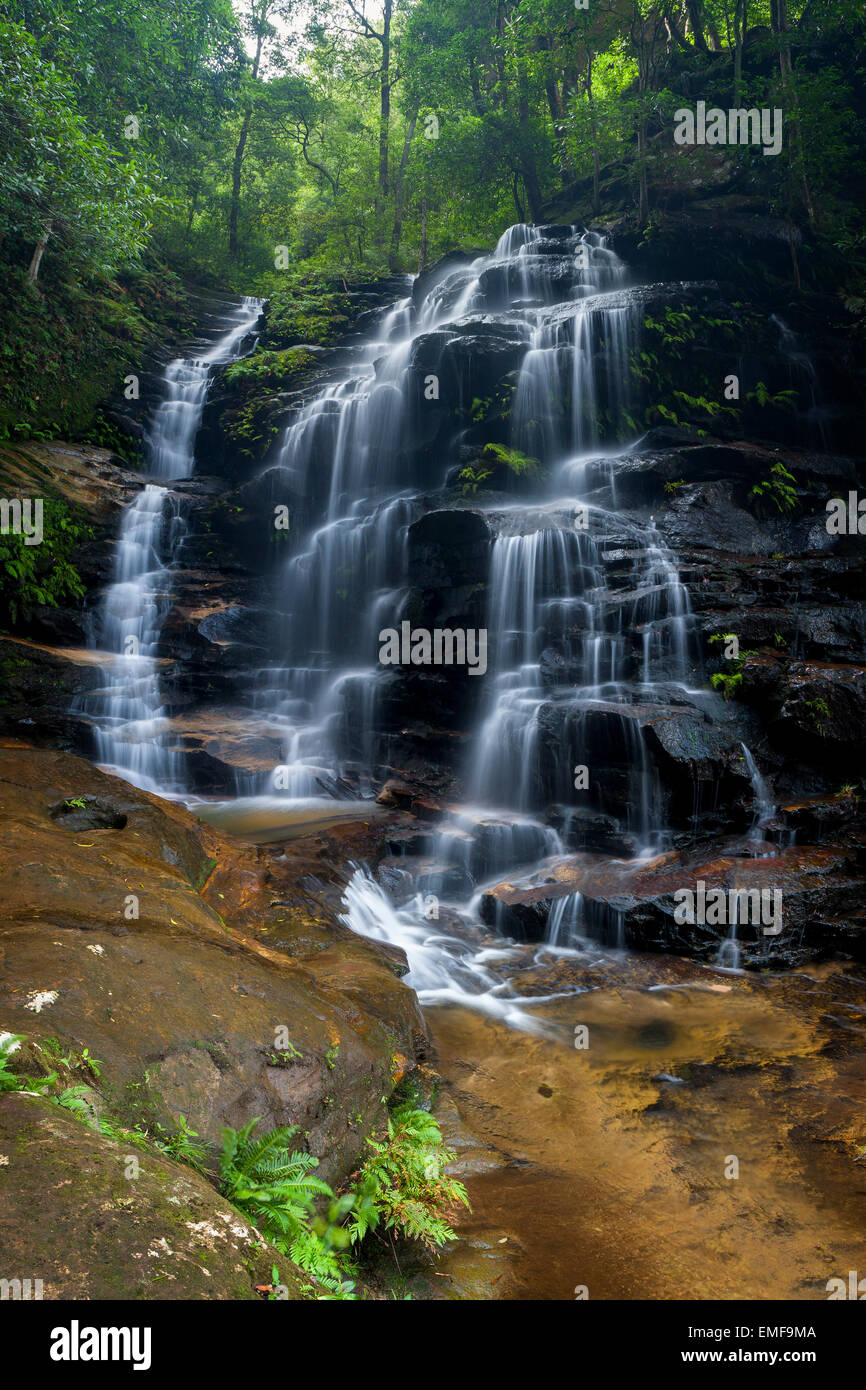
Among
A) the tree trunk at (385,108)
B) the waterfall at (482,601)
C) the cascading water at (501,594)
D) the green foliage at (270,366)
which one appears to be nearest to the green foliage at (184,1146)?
the waterfall at (482,601)

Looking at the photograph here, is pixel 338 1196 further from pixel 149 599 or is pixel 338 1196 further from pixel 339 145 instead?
pixel 339 145

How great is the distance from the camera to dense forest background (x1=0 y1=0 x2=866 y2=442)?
15.6m

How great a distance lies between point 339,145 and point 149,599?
25.7 m

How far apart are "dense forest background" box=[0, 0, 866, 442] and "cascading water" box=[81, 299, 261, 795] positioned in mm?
1747

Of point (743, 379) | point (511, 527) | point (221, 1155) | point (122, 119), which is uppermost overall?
point (122, 119)

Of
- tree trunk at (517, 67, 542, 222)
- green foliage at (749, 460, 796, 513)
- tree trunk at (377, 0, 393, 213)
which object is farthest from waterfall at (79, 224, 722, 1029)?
tree trunk at (377, 0, 393, 213)

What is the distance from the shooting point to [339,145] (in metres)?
29.9

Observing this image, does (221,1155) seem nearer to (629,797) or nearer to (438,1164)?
(438,1164)

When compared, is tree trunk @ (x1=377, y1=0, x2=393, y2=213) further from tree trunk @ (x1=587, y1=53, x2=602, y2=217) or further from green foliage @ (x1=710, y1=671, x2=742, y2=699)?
green foliage @ (x1=710, y1=671, x2=742, y2=699)

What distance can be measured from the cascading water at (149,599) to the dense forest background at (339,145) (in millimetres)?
1747
